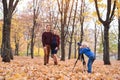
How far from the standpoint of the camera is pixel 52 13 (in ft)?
177

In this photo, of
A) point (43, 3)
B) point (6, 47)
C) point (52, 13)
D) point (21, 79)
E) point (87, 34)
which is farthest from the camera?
point (87, 34)

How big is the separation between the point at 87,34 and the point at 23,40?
1566 cm

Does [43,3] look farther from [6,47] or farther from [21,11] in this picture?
[6,47]

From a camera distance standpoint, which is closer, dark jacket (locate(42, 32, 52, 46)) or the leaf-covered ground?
the leaf-covered ground

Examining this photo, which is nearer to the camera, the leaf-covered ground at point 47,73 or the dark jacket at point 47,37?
the leaf-covered ground at point 47,73

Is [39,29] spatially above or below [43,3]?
below

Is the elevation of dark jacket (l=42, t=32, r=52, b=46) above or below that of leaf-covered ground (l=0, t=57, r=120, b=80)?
above

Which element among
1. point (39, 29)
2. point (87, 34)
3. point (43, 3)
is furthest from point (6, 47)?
point (87, 34)

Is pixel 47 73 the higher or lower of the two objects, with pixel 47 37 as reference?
lower

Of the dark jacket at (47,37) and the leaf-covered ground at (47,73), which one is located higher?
the dark jacket at (47,37)

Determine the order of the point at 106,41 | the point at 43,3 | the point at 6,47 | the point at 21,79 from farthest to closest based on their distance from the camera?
the point at 43,3 < the point at 106,41 < the point at 6,47 < the point at 21,79

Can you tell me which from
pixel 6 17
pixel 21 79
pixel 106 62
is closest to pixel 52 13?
pixel 106 62

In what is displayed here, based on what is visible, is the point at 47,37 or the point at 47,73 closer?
the point at 47,73

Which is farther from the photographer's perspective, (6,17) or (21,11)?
(21,11)
